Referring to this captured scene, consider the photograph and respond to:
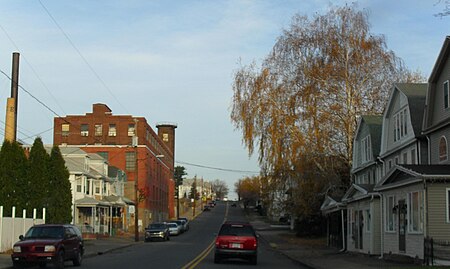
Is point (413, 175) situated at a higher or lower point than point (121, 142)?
lower

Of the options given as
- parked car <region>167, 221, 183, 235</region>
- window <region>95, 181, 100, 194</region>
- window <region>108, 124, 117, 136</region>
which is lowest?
parked car <region>167, 221, 183, 235</region>

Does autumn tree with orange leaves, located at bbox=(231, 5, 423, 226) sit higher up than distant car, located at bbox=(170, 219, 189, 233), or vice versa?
autumn tree with orange leaves, located at bbox=(231, 5, 423, 226)

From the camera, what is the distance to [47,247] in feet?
74.5

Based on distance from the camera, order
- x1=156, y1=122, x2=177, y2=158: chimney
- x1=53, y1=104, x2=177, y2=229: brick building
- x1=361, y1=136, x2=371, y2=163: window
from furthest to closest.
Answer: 1. x1=156, y1=122, x2=177, y2=158: chimney
2. x1=53, y1=104, x2=177, y2=229: brick building
3. x1=361, y1=136, x2=371, y2=163: window

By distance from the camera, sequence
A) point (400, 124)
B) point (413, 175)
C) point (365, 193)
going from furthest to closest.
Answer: point (365, 193) < point (400, 124) < point (413, 175)

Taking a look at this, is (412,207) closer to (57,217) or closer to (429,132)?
(429,132)

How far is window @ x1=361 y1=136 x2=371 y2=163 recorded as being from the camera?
40.5 metres

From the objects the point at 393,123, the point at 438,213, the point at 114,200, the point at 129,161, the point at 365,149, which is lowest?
the point at 438,213

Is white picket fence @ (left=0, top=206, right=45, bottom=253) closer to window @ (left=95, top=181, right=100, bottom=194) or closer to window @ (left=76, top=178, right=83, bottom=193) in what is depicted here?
window @ (left=76, top=178, right=83, bottom=193)

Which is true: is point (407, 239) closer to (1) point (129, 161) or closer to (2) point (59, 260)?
(2) point (59, 260)

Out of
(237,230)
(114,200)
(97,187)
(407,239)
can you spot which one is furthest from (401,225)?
(114,200)

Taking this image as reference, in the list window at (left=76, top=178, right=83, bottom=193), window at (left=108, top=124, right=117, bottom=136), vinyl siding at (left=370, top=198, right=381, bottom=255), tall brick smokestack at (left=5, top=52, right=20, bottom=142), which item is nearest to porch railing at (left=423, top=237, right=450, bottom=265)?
vinyl siding at (left=370, top=198, right=381, bottom=255)

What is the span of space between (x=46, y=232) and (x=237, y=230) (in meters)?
8.37

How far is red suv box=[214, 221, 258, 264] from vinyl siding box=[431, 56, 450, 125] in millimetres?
10242
